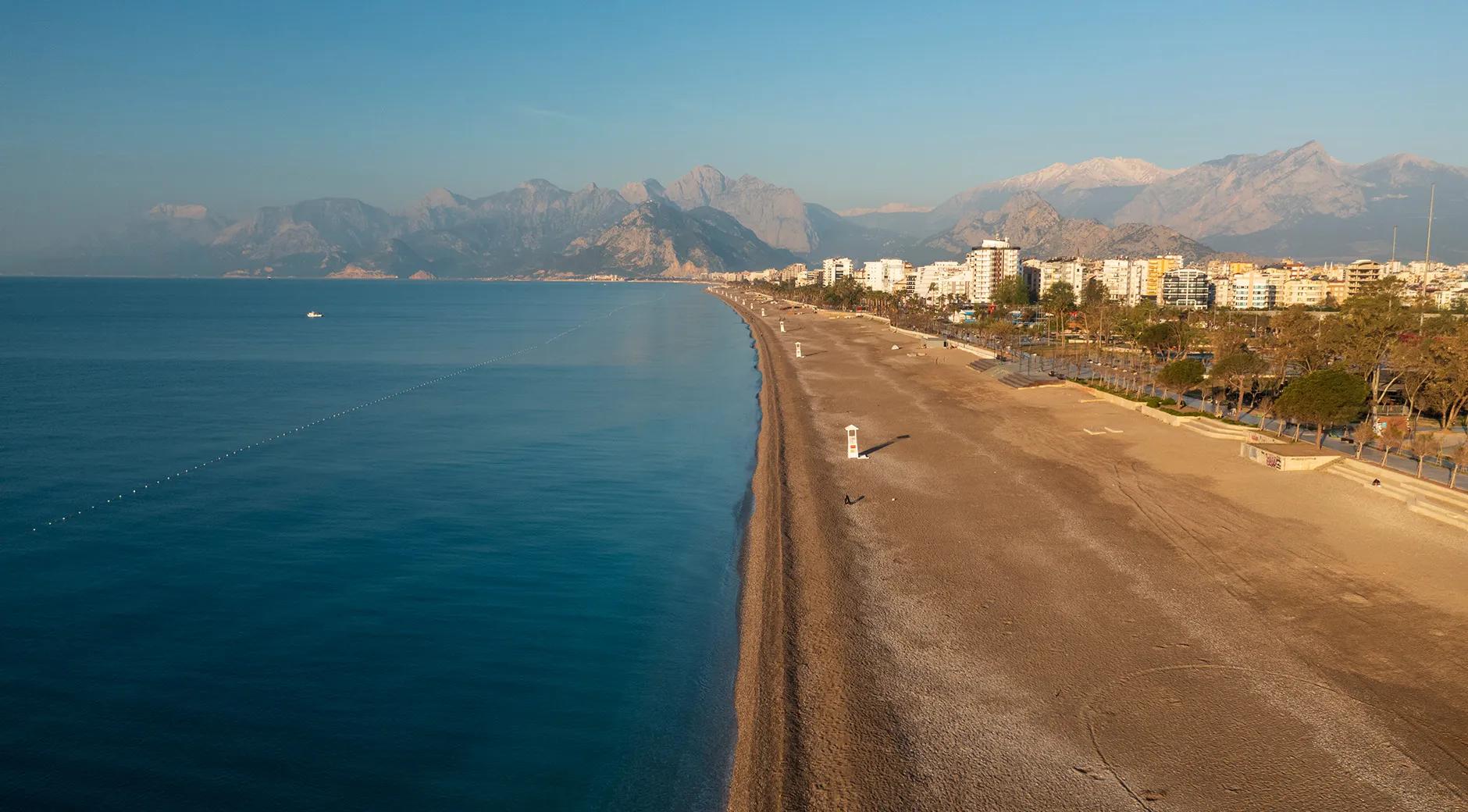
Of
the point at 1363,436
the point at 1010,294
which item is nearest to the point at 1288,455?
the point at 1363,436

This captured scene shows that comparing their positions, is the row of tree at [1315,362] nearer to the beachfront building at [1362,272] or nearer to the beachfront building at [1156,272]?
the beachfront building at [1362,272]

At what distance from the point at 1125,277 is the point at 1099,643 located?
160 m

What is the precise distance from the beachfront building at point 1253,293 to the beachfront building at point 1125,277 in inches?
615

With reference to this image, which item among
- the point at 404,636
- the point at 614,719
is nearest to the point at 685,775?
the point at 614,719

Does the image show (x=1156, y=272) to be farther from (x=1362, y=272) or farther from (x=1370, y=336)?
(x=1370, y=336)

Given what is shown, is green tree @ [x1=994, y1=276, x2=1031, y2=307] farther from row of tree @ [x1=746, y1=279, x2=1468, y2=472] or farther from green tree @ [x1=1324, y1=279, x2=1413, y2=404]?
green tree @ [x1=1324, y1=279, x2=1413, y2=404]

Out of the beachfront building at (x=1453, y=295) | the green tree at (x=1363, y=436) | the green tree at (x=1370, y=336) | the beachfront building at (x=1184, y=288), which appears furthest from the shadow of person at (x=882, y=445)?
the beachfront building at (x=1184, y=288)

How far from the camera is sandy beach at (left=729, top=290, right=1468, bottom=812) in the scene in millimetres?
10148

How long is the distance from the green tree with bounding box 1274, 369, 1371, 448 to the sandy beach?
290 cm

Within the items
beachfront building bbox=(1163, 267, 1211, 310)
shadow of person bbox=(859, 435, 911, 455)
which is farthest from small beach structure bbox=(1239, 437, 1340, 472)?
beachfront building bbox=(1163, 267, 1211, 310)

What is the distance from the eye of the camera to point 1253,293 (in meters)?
134

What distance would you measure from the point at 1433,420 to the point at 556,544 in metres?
31.9

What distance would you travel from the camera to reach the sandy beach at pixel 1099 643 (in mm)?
10148

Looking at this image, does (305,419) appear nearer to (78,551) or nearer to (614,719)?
(78,551)
